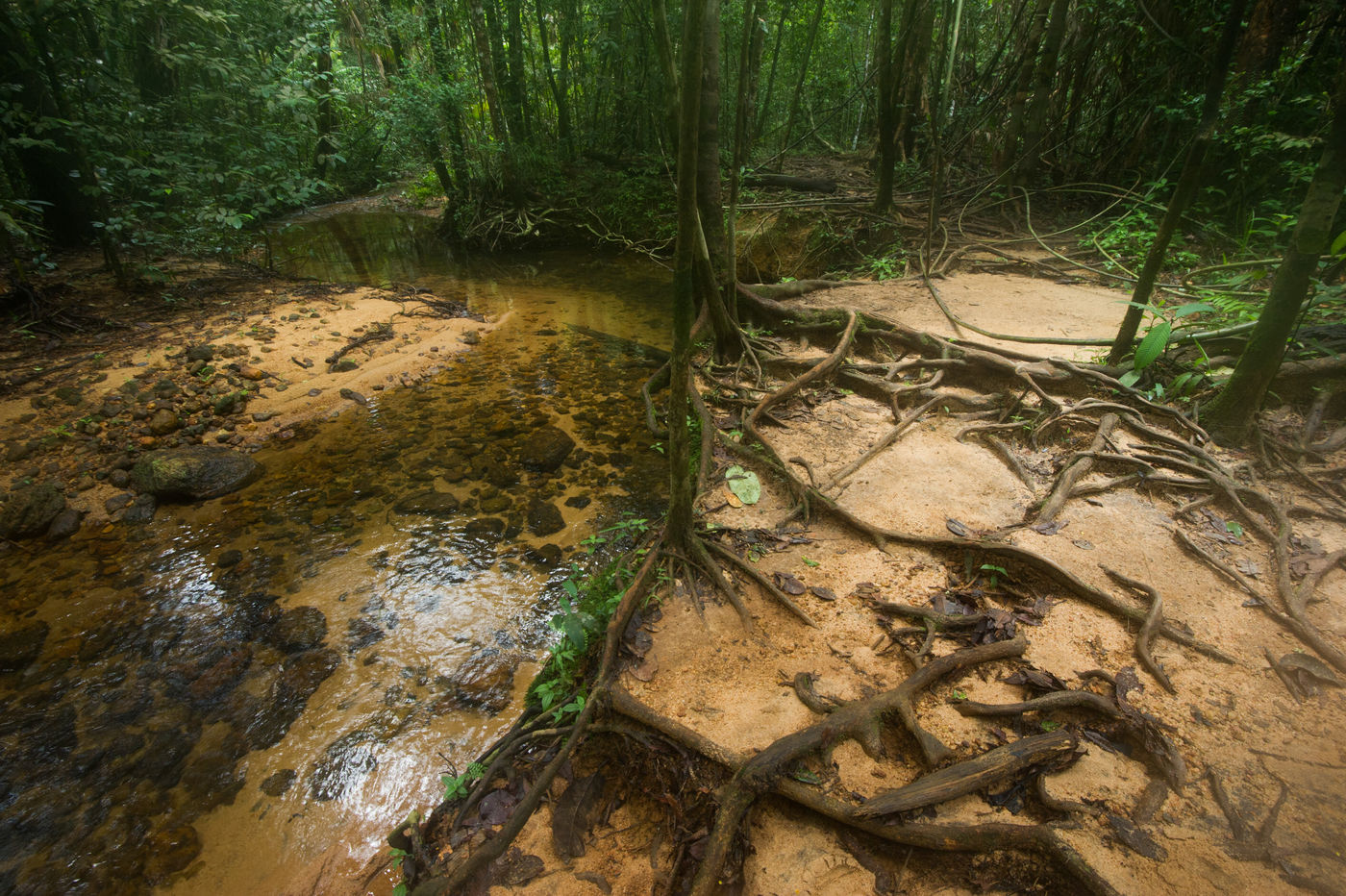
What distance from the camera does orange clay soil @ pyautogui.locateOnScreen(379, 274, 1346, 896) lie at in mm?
2039

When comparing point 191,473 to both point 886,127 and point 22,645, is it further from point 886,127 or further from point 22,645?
point 886,127

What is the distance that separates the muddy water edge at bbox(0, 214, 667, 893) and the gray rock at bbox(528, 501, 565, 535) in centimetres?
2

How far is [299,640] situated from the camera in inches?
148

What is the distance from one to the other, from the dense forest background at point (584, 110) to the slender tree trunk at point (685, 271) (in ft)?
8.32

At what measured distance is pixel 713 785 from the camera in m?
2.30

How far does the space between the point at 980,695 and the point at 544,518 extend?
11.4 feet

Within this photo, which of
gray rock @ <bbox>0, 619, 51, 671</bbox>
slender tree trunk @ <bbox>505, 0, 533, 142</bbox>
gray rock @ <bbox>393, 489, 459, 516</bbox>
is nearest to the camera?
gray rock @ <bbox>0, 619, 51, 671</bbox>

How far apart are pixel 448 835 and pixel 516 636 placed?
1.45 meters

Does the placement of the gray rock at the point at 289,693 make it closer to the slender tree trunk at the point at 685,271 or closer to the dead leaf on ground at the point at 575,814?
the dead leaf on ground at the point at 575,814

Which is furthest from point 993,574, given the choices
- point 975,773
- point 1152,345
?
point 1152,345

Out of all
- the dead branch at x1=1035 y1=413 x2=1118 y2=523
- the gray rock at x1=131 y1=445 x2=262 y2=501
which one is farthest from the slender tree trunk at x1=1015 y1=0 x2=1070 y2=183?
A: the gray rock at x1=131 y1=445 x2=262 y2=501

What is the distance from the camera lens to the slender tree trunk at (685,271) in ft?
8.07

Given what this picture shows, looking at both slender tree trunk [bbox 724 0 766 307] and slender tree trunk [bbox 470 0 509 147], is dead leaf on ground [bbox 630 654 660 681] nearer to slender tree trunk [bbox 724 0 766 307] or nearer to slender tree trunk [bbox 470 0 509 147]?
slender tree trunk [bbox 724 0 766 307]

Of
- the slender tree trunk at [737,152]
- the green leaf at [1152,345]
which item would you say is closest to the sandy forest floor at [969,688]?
the green leaf at [1152,345]
